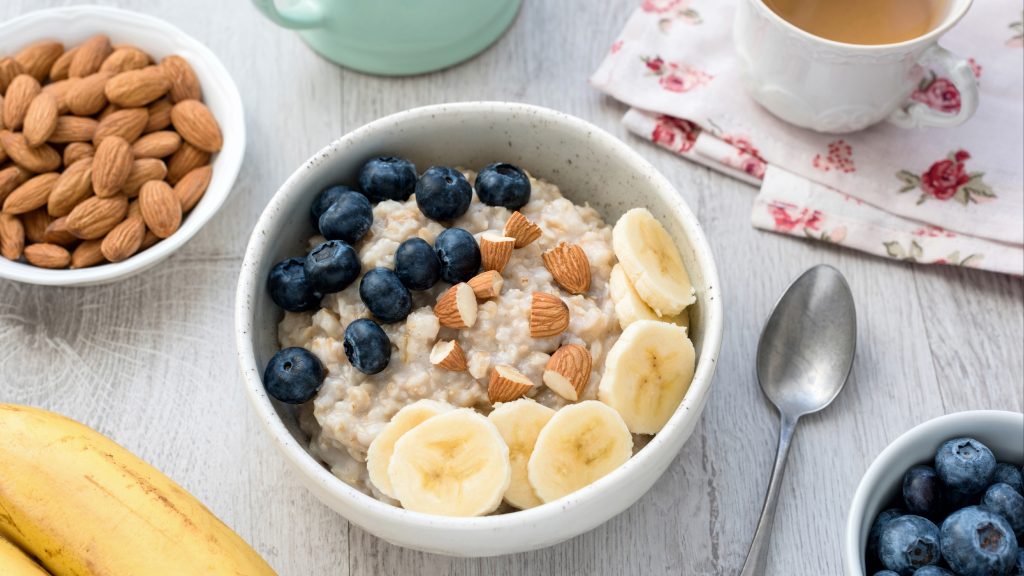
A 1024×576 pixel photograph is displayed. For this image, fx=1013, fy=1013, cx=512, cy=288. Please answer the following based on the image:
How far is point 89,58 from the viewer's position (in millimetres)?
1472

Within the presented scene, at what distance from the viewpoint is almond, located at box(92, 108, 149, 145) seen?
4.64 feet

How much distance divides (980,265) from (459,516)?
0.84 metres

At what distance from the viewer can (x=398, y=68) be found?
5.08 feet

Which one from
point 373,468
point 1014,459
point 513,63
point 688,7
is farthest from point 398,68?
point 1014,459

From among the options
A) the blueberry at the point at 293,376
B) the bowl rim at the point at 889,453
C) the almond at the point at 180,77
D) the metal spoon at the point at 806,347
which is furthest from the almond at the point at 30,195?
the bowl rim at the point at 889,453

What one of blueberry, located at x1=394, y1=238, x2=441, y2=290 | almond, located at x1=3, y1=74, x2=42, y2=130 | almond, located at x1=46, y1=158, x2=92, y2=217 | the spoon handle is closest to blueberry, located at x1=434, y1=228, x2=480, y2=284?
blueberry, located at x1=394, y1=238, x2=441, y2=290

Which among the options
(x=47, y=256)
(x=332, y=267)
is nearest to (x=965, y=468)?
(x=332, y=267)

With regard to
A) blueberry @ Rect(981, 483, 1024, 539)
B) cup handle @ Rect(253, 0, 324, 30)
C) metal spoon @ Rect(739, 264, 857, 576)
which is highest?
cup handle @ Rect(253, 0, 324, 30)

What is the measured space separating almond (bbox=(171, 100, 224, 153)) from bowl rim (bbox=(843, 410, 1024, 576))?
95cm

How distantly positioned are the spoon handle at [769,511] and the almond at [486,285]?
1.35 ft

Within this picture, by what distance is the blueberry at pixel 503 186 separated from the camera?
1196mm

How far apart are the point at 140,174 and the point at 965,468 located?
1.10m

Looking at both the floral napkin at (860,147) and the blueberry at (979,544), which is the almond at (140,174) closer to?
the floral napkin at (860,147)

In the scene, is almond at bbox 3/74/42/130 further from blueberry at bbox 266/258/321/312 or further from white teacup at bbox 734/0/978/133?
white teacup at bbox 734/0/978/133
